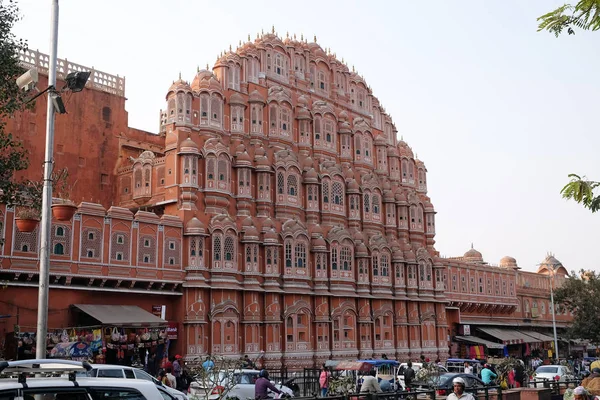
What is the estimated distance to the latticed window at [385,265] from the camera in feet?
152

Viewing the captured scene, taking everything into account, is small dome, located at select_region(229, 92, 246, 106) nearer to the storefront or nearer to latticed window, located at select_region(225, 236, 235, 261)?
latticed window, located at select_region(225, 236, 235, 261)

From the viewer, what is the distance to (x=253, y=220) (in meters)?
38.5

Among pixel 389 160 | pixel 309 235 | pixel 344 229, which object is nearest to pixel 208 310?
pixel 309 235

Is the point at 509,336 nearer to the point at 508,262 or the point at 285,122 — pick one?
the point at 508,262

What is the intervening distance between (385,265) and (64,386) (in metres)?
40.1

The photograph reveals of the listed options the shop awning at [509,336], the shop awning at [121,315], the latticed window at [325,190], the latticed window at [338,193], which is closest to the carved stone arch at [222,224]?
the shop awning at [121,315]

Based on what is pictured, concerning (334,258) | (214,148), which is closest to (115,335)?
(214,148)

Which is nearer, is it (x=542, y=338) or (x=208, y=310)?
(x=208, y=310)

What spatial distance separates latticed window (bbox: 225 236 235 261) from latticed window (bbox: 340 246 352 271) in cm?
917

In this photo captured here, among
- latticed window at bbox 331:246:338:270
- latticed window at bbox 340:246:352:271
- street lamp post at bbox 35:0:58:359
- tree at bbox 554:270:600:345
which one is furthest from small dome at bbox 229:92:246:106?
tree at bbox 554:270:600:345

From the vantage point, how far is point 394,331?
4684 cm

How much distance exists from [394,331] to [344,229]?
347 inches

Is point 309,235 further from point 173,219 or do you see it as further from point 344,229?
point 173,219

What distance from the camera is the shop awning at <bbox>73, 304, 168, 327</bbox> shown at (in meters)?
28.9
